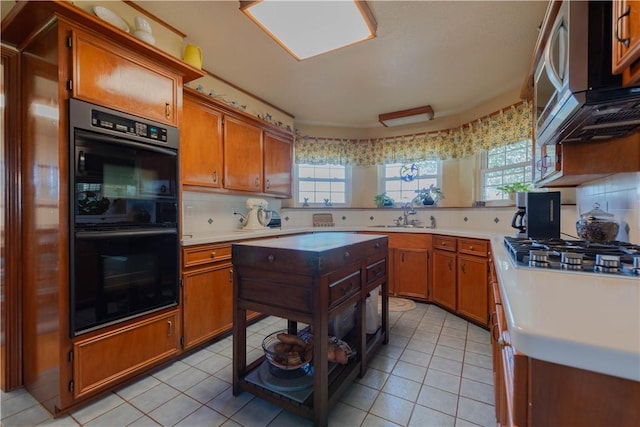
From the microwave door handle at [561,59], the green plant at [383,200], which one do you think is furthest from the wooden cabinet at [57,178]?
the green plant at [383,200]

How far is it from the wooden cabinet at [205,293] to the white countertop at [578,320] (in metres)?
2.03

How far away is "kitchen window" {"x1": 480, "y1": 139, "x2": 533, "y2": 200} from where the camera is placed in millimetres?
3028

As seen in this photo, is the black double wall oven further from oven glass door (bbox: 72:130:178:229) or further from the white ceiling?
the white ceiling

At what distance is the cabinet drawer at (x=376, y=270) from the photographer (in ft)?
6.49

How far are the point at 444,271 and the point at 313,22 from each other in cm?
267

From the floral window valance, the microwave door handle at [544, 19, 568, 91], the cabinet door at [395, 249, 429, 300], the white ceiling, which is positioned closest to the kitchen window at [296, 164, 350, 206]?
the floral window valance

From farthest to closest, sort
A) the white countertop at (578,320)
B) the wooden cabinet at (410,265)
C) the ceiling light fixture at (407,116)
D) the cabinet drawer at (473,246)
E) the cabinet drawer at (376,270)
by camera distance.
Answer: the ceiling light fixture at (407,116) → the wooden cabinet at (410,265) → the cabinet drawer at (473,246) → the cabinet drawer at (376,270) → the white countertop at (578,320)

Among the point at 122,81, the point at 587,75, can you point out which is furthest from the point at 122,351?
the point at 587,75

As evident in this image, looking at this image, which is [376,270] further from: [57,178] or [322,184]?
[322,184]

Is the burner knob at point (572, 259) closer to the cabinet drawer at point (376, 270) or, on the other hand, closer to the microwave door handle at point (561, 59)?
the microwave door handle at point (561, 59)

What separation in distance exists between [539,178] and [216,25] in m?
2.64

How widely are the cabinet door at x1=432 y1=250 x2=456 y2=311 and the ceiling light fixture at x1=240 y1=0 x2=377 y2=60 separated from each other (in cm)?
228

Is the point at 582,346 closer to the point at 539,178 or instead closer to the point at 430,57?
the point at 539,178

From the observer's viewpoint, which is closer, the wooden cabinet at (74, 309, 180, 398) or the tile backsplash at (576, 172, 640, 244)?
the tile backsplash at (576, 172, 640, 244)
